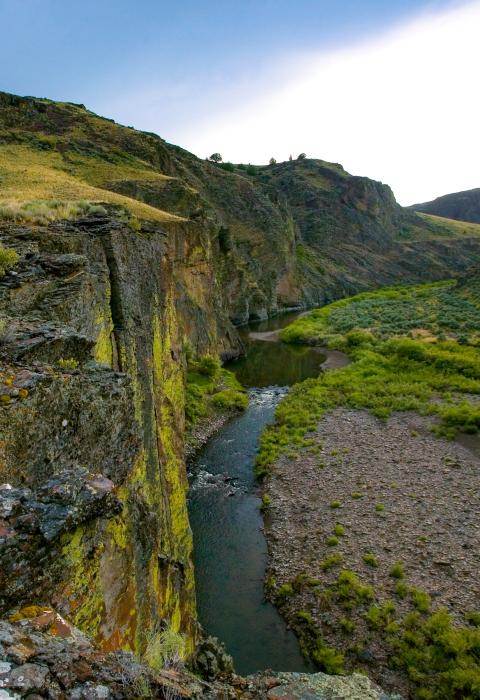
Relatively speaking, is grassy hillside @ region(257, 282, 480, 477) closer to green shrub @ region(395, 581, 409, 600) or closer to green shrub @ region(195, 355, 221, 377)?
green shrub @ region(195, 355, 221, 377)

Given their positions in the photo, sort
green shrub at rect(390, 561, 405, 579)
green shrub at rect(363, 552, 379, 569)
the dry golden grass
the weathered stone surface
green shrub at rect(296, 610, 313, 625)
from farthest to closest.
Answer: the dry golden grass → green shrub at rect(363, 552, 379, 569) → green shrub at rect(390, 561, 405, 579) → green shrub at rect(296, 610, 313, 625) → the weathered stone surface

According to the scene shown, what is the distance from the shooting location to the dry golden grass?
30.1 meters

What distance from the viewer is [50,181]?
37.2 meters

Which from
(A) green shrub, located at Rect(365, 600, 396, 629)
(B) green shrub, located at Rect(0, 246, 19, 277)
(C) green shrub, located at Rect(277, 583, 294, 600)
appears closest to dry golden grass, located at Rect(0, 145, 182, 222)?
(B) green shrub, located at Rect(0, 246, 19, 277)

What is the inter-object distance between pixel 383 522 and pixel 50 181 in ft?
117

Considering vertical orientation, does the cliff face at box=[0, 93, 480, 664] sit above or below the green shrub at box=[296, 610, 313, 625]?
above

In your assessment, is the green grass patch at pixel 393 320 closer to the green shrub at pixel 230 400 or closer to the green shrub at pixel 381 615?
the green shrub at pixel 230 400

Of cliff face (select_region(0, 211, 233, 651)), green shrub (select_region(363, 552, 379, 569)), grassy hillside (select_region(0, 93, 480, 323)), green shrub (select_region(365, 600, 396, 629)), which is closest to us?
cliff face (select_region(0, 211, 233, 651))

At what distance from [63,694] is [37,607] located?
1.88 metres

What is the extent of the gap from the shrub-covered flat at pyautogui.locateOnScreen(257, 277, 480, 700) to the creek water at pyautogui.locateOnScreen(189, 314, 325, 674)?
80 centimetres

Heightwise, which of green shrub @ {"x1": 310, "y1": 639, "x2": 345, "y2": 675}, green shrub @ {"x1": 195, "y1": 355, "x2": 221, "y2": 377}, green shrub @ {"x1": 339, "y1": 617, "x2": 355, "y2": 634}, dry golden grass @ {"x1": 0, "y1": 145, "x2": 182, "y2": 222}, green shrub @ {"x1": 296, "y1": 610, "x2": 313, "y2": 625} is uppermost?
dry golden grass @ {"x1": 0, "y1": 145, "x2": 182, "y2": 222}

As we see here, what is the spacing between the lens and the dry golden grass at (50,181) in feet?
98.7

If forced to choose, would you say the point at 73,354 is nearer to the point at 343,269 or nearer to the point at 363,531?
the point at 363,531

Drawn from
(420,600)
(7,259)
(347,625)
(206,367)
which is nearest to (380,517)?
(420,600)
